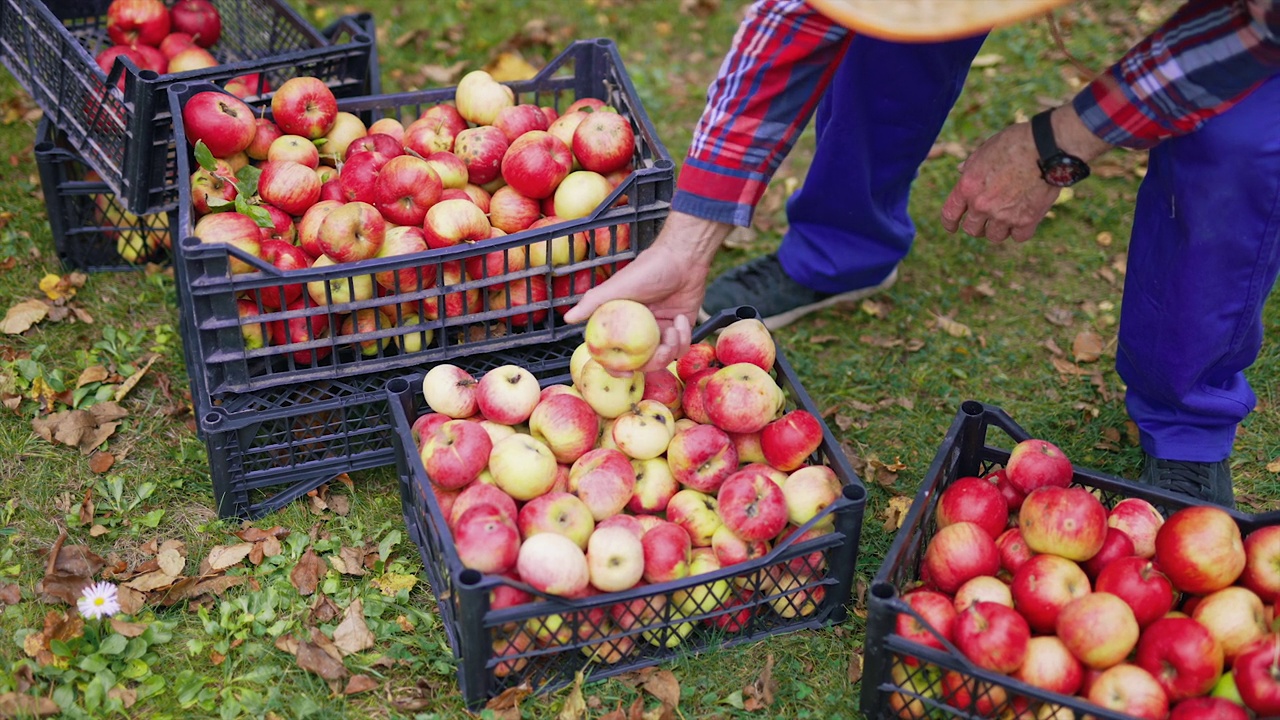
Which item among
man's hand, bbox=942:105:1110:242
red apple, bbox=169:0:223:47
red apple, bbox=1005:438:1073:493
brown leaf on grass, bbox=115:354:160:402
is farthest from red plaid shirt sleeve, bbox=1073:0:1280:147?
red apple, bbox=169:0:223:47

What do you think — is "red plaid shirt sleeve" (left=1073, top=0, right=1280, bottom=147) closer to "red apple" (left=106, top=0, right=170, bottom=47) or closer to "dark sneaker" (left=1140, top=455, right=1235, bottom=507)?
"dark sneaker" (left=1140, top=455, right=1235, bottom=507)

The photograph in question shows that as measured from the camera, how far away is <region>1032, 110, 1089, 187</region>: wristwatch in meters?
2.67

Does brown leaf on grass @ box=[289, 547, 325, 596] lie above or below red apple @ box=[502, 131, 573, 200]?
below

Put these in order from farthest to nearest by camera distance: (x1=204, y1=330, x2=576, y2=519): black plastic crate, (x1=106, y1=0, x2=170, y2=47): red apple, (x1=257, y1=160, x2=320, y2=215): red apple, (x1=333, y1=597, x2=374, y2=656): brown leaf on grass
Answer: (x1=106, y1=0, x2=170, y2=47): red apple → (x1=257, y1=160, x2=320, y2=215): red apple → (x1=204, y1=330, x2=576, y2=519): black plastic crate → (x1=333, y1=597, x2=374, y2=656): brown leaf on grass

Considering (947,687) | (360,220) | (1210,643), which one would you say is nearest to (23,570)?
(360,220)

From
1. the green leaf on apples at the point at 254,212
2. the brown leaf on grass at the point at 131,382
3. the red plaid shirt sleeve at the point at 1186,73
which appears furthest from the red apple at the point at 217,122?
the red plaid shirt sleeve at the point at 1186,73

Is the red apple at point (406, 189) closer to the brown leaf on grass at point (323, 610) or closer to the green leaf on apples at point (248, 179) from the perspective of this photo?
the green leaf on apples at point (248, 179)

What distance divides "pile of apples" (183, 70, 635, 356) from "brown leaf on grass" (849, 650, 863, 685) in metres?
1.26

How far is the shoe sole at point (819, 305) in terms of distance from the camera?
405 cm

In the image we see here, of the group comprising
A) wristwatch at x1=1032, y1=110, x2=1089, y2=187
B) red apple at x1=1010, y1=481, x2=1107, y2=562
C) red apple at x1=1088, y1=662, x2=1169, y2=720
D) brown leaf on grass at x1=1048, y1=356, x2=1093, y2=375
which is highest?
wristwatch at x1=1032, y1=110, x2=1089, y2=187

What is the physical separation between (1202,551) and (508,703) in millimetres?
1603

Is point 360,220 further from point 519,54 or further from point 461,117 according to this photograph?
point 519,54

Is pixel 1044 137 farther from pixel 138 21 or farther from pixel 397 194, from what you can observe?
pixel 138 21

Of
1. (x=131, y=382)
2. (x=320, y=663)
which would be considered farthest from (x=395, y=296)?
(x=131, y=382)
